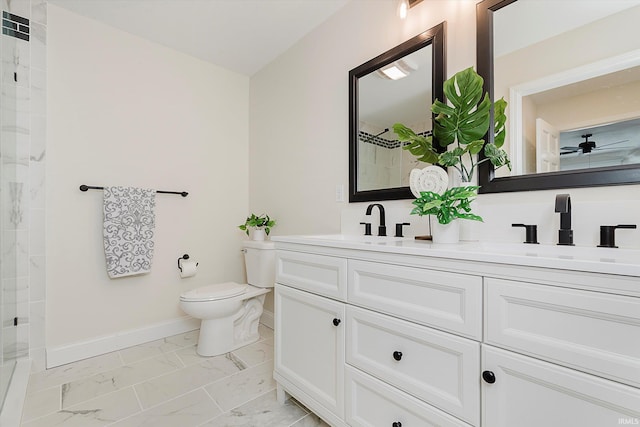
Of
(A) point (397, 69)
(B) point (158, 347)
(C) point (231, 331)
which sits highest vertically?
(A) point (397, 69)

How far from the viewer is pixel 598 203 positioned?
1000 millimetres

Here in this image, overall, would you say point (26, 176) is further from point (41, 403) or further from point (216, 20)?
point (216, 20)

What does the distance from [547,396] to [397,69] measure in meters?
1.55

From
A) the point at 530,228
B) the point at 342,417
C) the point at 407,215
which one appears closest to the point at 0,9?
the point at 407,215

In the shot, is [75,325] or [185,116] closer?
[75,325]

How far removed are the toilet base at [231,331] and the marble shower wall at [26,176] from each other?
0.98 metres

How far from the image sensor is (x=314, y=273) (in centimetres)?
130

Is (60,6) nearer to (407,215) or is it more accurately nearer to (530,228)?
(407,215)

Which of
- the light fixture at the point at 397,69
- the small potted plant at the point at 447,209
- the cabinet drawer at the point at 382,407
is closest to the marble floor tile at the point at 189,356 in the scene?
the cabinet drawer at the point at 382,407

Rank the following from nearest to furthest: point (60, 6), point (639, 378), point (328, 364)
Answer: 1. point (639, 378)
2. point (328, 364)
3. point (60, 6)

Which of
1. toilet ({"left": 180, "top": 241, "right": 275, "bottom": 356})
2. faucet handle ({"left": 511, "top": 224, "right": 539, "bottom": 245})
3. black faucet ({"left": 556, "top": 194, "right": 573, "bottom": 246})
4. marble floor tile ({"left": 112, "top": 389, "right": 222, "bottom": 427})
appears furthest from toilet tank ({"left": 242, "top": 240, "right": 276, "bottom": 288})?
black faucet ({"left": 556, "top": 194, "right": 573, "bottom": 246})

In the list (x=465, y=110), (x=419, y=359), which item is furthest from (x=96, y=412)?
(x=465, y=110)

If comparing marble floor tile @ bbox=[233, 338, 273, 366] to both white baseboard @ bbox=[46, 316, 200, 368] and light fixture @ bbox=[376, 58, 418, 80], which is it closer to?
white baseboard @ bbox=[46, 316, 200, 368]

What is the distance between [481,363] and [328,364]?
635 millimetres
